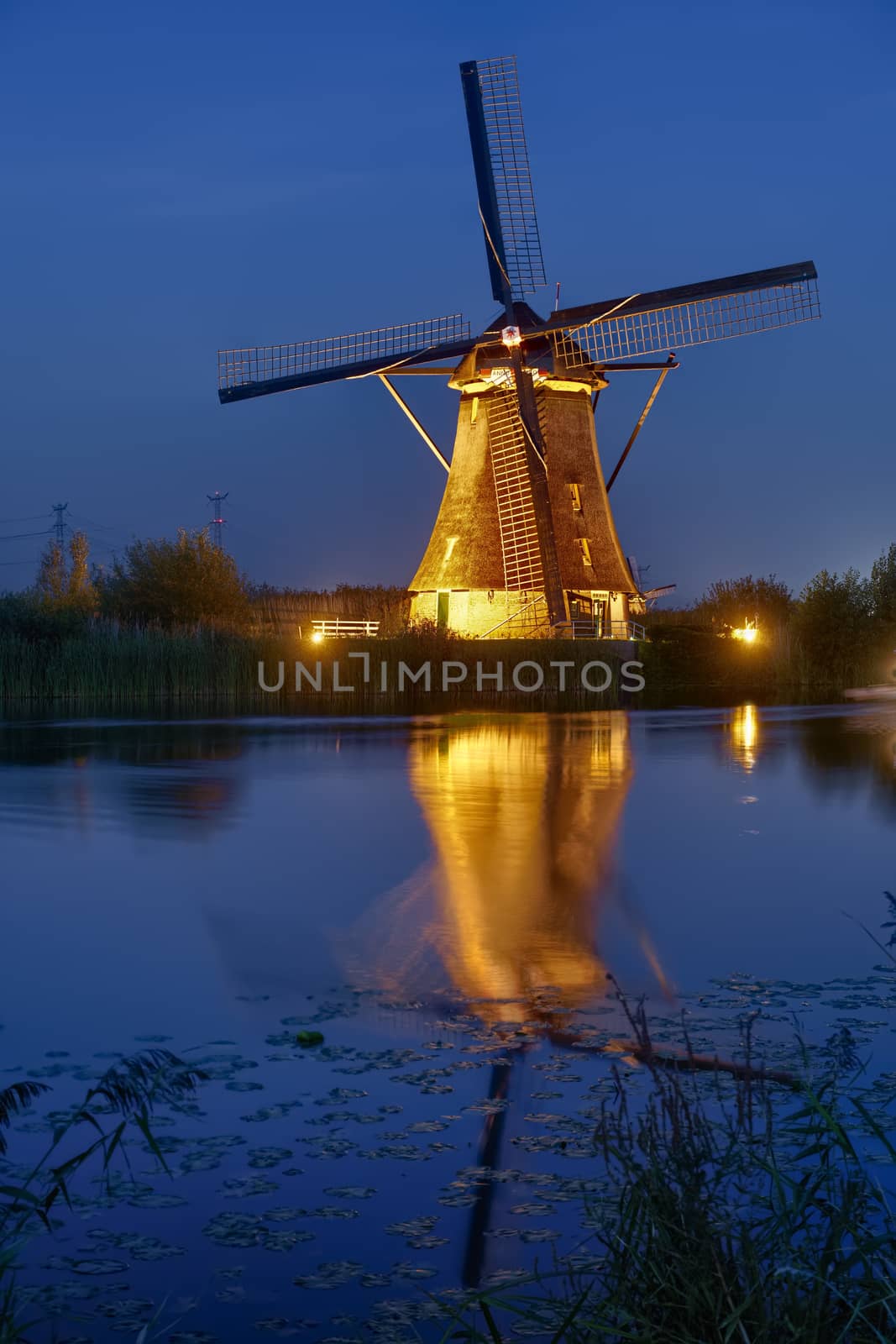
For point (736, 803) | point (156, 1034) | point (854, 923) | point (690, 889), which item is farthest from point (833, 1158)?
point (736, 803)

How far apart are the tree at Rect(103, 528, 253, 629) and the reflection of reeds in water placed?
2352 cm

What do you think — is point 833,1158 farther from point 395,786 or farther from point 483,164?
point 483,164

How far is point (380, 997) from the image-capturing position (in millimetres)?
4398

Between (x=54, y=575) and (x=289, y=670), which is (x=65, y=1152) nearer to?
(x=289, y=670)

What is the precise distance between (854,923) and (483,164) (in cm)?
2740

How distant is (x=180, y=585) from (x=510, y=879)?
103ft

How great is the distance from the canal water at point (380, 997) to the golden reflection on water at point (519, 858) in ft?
0.11

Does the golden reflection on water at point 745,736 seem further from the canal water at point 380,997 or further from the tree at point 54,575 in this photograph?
the tree at point 54,575

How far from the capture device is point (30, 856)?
25.3ft

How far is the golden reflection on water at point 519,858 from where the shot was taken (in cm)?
477

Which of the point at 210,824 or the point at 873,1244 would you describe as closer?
the point at 873,1244

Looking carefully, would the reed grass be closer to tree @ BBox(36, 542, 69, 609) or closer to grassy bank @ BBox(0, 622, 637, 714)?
grassy bank @ BBox(0, 622, 637, 714)

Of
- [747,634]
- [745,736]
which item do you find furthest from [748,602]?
[745,736]

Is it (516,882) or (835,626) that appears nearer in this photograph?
(516,882)
